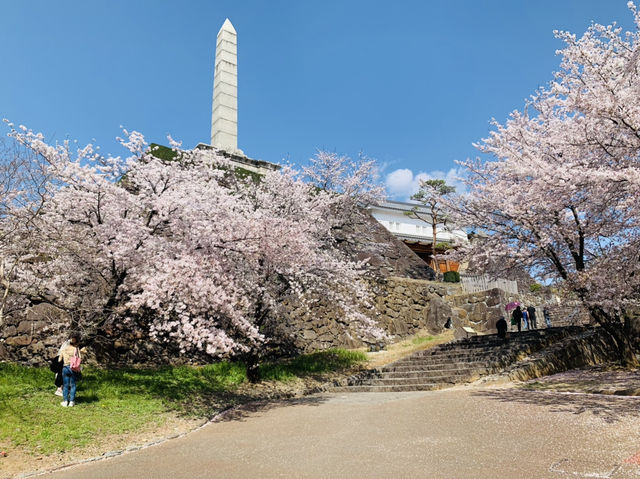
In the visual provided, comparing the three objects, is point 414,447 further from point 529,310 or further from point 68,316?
point 529,310

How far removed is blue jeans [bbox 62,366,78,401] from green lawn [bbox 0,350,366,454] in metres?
0.22

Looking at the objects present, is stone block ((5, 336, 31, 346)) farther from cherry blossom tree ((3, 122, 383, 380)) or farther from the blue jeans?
the blue jeans

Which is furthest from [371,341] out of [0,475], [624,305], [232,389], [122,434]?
[0,475]

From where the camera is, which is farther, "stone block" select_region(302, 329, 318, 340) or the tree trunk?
"stone block" select_region(302, 329, 318, 340)

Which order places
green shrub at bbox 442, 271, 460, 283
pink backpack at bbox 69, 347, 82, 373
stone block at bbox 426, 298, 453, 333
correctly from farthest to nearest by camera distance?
green shrub at bbox 442, 271, 460, 283, stone block at bbox 426, 298, 453, 333, pink backpack at bbox 69, 347, 82, 373

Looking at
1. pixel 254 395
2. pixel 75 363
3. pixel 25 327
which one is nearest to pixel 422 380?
pixel 254 395

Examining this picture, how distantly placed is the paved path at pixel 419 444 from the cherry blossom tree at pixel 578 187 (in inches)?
157

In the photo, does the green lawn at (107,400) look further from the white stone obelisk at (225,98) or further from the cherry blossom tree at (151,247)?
the white stone obelisk at (225,98)

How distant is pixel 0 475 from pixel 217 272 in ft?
17.2

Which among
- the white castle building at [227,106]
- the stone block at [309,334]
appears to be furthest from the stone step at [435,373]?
the white castle building at [227,106]

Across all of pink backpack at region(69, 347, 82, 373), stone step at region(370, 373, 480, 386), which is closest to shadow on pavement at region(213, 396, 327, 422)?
stone step at region(370, 373, 480, 386)

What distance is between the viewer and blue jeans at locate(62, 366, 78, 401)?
30.8ft

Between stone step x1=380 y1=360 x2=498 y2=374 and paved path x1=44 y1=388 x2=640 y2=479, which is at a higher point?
stone step x1=380 y1=360 x2=498 y2=374

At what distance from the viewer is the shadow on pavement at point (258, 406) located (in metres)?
10.6
